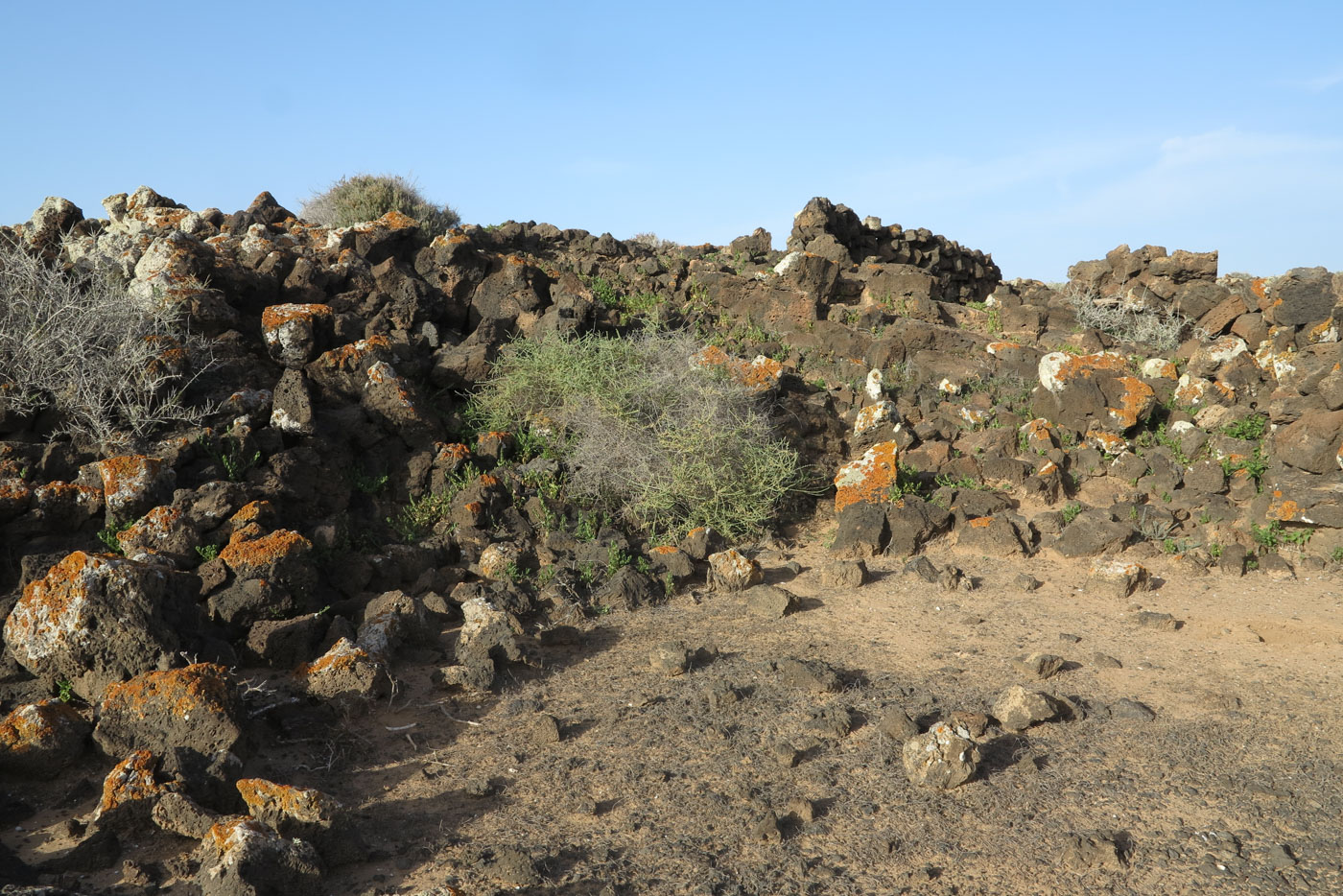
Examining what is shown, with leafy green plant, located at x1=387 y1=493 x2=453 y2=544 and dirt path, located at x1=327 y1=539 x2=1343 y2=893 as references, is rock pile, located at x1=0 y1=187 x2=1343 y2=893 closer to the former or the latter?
leafy green plant, located at x1=387 y1=493 x2=453 y2=544

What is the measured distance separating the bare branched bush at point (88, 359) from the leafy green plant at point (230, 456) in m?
0.25

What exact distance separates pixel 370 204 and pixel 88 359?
8.26 m

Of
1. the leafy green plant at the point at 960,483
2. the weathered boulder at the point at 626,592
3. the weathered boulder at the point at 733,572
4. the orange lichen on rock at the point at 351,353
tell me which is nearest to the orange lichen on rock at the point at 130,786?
the weathered boulder at the point at 626,592

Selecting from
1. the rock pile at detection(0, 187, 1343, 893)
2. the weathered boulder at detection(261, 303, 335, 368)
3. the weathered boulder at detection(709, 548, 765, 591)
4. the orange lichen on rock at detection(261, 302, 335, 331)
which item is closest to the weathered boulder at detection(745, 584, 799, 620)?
the rock pile at detection(0, 187, 1343, 893)

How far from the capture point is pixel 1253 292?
12.3 meters

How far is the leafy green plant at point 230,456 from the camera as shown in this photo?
24.2 feet

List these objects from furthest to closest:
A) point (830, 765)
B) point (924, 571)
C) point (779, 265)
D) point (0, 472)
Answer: point (779, 265) → point (924, 571) → point (0, 472) → point (830, 765)

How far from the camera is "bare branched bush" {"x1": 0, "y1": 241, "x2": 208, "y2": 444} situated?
23.9 feet

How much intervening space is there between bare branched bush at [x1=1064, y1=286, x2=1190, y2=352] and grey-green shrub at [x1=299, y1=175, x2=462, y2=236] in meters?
9.85

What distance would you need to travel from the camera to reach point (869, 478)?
8.74 m

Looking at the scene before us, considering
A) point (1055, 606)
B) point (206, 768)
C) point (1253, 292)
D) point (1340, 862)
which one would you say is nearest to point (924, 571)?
point (1055, 606)

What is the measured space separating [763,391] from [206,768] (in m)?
6.68

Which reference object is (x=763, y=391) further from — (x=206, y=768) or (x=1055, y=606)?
(x=206, y=768)

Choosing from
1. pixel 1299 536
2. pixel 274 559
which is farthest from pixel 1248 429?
pixel 274 559
